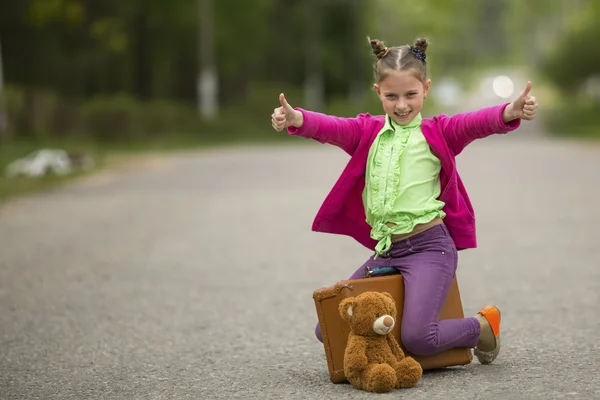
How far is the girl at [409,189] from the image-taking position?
17.1 ft

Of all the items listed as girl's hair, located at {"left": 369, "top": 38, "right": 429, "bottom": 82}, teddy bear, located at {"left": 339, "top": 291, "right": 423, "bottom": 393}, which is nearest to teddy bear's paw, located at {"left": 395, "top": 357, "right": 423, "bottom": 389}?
teddy bear, located at {"left": 339, "top": 291, "right": 423, "bottom": 393}

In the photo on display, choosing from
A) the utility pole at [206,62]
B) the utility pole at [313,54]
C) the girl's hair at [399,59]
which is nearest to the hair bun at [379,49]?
the girl's hair at [399,59]

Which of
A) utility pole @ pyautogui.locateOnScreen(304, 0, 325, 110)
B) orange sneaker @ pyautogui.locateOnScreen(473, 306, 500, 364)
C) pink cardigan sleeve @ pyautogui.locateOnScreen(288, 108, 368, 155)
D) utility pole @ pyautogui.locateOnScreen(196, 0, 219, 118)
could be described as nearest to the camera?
pink cardigan sleeve @ pyautogui.locateOnScreen(288, 108, 368, 155)

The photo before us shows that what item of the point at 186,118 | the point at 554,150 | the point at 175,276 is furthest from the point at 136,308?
the point at 186,118

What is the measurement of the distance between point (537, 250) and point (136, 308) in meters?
4.10

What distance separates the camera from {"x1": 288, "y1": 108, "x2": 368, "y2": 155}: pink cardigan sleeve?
5.24m

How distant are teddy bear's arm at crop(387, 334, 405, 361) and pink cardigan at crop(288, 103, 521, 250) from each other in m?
0.52

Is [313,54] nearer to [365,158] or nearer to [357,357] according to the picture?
[365,158]

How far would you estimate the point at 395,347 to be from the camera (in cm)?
514

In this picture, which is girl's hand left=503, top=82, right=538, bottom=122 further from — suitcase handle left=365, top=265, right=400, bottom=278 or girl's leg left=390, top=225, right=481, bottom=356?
suitcase handle left=365, top=265, right=400, bottom=278

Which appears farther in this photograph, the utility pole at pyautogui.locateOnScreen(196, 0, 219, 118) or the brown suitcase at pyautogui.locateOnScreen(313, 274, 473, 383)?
the utility pole at pyautogui.locateOnScreen(196, 0, 219, 118)

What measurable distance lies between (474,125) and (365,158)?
506mm

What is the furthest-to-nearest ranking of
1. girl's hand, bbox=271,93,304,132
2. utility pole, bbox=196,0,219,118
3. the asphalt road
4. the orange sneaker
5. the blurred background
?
utility pole, bbox=196,0,219,118, the blurred background, the orange sneaker, the asphalt road, girl's hand, bbox=271,93,304,132

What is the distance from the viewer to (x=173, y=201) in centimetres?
1638
